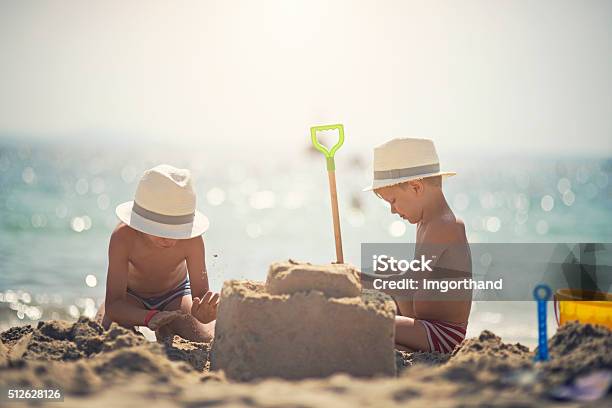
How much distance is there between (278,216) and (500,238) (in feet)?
14.9

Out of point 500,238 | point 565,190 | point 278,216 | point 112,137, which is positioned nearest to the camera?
point 500,238

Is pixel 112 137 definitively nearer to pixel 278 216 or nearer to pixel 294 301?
pixel 278 216

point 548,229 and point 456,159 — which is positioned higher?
point 456,159

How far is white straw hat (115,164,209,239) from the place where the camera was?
379cm

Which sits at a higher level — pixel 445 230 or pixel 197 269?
pixel 445 230

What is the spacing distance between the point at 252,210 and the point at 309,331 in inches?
535

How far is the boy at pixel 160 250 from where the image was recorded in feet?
12.3

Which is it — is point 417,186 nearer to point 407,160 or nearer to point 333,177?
point 407,160

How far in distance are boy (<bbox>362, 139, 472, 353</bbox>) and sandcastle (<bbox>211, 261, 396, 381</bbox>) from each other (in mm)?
740

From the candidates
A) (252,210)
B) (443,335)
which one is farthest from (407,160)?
(252,210)

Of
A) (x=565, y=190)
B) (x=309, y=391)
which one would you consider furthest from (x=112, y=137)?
(x=309, y=391)

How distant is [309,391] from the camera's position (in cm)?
207

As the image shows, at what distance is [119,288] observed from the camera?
3.84 meters

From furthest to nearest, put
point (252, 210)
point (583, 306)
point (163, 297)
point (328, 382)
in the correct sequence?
point (252, 210) < point (163, 297) < point (583, 306) < point (328, 382)
